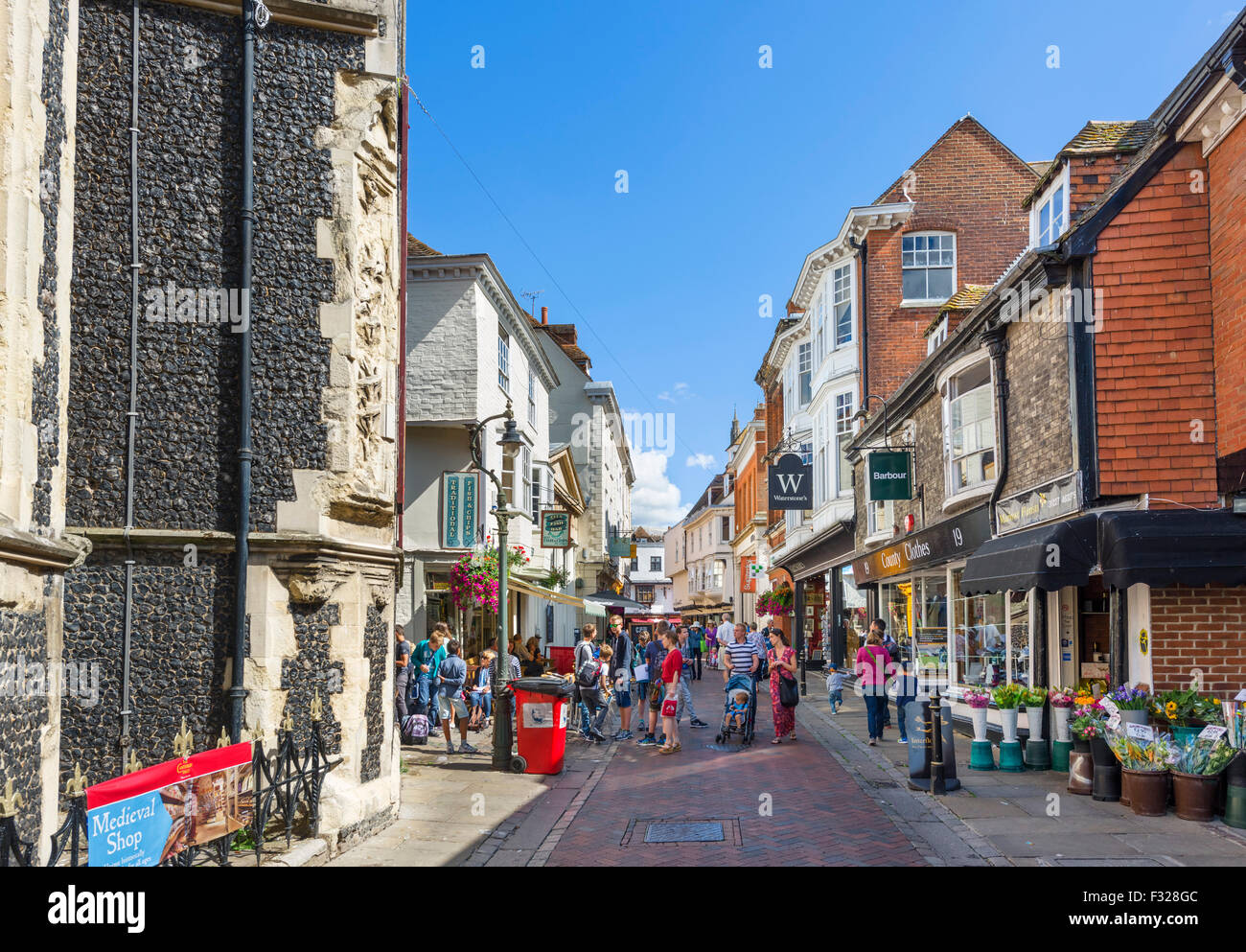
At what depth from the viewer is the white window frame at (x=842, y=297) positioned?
27.8 m

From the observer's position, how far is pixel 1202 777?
8664 mm

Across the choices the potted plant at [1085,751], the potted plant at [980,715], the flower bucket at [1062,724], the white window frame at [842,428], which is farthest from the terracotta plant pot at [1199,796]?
the white window frame at [842,428]

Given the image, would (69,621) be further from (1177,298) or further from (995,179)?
(995,179)

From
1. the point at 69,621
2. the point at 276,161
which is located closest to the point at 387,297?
the point at 276,161

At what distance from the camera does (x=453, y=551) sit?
22312 millimetres

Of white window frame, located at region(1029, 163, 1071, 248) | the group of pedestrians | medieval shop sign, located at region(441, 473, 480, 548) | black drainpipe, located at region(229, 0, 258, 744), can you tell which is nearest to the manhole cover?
black drainpipe, located at region(229, 0, 258, 744)

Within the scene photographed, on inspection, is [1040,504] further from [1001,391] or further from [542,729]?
[542,729]

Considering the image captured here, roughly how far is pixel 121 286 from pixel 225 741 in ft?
12.6

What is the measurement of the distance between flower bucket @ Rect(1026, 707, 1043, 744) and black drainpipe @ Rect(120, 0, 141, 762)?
31.7 feet

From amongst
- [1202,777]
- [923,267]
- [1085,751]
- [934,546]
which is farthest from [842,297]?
[1202,777]

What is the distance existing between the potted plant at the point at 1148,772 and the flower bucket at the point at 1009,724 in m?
2.55

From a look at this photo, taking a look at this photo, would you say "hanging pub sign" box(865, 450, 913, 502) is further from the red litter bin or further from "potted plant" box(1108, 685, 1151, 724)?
"potted plant" box(1108, 685, 1151, 724)

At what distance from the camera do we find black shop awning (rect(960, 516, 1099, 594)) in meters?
10.6

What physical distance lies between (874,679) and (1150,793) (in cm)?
574
